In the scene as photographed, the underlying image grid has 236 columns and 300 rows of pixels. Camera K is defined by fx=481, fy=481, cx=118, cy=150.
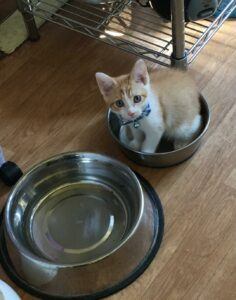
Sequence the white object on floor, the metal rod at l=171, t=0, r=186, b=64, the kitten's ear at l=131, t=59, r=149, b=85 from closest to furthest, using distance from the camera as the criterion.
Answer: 1. the white object on floor
2. the kitten's ear at l=131, t=59, r=149, b=85
3. the metal rod at l=171, t=0, r=186, b=64

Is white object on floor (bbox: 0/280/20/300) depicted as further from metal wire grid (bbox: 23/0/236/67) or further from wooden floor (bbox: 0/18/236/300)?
metal wire grid (bbox: 23/0/236/67)

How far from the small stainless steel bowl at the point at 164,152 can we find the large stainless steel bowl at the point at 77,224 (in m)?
0.08

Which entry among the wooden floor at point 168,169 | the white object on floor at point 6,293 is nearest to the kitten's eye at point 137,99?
the wooden floor at point 168,169

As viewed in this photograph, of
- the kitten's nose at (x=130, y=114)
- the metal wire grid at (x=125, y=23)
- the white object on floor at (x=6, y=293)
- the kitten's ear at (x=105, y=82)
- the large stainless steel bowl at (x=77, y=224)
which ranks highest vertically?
the kitten's ear at (x=105, y=82)

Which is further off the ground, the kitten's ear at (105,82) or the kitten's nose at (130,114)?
the kitten's ear at (105,82)

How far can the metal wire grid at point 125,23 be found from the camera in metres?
1.65

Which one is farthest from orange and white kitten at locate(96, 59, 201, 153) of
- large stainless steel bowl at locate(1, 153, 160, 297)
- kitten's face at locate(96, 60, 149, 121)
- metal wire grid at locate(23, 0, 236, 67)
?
metal wire grid at locate(23, 0, 236, 67)

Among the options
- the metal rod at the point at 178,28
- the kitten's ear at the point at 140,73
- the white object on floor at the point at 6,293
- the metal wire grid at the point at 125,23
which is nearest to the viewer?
the white object on floor at the point at 6,293

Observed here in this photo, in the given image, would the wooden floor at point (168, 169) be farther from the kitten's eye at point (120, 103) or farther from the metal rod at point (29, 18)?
the kitten's eye at point (120, 103)

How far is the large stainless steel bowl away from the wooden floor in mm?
76

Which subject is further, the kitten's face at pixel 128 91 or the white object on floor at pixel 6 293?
the kitten's face at pixel 128 91

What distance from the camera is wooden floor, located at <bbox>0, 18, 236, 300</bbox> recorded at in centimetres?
124

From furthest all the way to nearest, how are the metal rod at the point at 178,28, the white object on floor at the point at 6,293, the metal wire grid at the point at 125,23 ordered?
the metal wire grid at the point at 125,23
the metal rod at the point at 178,28
the white object on floor at the point at 6,293

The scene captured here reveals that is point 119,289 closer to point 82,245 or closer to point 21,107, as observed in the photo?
point 82,245
